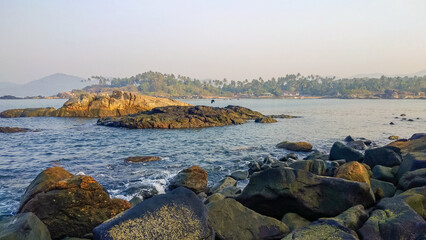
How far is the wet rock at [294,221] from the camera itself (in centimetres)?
759

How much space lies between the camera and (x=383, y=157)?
14.7 metres

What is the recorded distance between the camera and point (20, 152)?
2578cm

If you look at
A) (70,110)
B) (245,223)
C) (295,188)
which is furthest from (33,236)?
(70,110)

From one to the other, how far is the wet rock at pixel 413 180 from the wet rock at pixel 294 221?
14.1 feet

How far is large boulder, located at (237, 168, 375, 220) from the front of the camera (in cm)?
791

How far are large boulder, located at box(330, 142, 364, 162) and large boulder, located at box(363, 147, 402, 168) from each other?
1.31 metres

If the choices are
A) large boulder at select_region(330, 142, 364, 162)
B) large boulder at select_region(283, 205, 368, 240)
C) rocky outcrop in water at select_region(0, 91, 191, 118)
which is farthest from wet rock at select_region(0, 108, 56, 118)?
large boulder at select_region(283, 205, 368, 240)

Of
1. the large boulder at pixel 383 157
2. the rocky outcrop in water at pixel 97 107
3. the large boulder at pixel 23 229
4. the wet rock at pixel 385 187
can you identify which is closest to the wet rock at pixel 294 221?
the wet rock at pixel 385 187

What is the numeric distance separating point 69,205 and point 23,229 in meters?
1.99

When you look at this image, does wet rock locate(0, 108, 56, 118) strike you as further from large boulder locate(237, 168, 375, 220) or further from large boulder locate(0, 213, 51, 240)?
large boulder locate(237, 168, 375, 220)

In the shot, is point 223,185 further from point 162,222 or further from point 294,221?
point 162,222

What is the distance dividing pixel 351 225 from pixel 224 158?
1652 centimetres

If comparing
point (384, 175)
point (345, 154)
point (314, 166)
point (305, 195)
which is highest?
point (305, 195)

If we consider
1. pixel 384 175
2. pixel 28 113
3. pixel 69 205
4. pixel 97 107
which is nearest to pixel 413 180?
pixel 384 175
